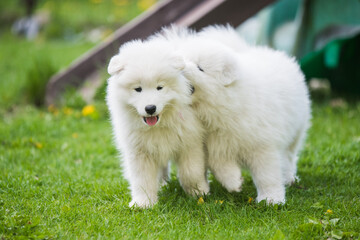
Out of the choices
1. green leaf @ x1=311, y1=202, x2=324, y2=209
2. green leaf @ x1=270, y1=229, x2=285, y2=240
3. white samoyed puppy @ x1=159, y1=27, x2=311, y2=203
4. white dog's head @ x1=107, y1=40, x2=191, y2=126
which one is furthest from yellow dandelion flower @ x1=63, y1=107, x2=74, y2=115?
green leaf @ x1=270, y1=229, x2=285, y2=240

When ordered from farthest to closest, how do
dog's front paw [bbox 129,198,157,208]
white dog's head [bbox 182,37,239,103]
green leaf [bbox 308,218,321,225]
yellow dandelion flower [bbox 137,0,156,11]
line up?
yellow dandelion flower [bbox 137,0,156,11]
dog's front paw [bbox 129,198,157,208]
white dog's head [bbox 182,37,239,103]
green leaf [bbox 308,218,321,225]

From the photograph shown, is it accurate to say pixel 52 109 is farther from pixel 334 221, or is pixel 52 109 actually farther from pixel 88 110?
pixel 334 221

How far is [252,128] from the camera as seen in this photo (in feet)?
10.7

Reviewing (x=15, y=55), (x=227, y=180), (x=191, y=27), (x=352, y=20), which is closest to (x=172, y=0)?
(x=191, y=27)

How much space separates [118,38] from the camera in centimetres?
582

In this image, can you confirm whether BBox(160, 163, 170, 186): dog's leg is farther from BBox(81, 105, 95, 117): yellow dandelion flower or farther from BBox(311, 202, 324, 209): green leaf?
BBox(81, 105, 95, 117): yellow dandelion flower

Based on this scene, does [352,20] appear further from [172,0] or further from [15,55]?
[15,55]

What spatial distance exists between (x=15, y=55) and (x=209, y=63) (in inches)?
290

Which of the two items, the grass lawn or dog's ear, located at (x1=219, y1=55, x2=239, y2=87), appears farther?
dog's ear, located at (x1=219, y1=55, x2=239, y2=87)

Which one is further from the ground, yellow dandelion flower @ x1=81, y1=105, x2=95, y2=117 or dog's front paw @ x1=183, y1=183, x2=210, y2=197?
yellow dandelion flower @ x1=81, y1=105, x2=95, y2=117

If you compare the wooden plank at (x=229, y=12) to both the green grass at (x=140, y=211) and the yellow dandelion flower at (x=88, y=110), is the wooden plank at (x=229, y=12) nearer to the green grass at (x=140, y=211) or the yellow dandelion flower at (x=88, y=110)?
the green grass at (x=140, y=211)

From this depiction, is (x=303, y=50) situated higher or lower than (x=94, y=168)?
lower

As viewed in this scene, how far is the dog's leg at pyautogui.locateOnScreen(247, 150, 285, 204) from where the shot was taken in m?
3.29

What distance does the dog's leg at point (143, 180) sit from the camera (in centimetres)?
329
